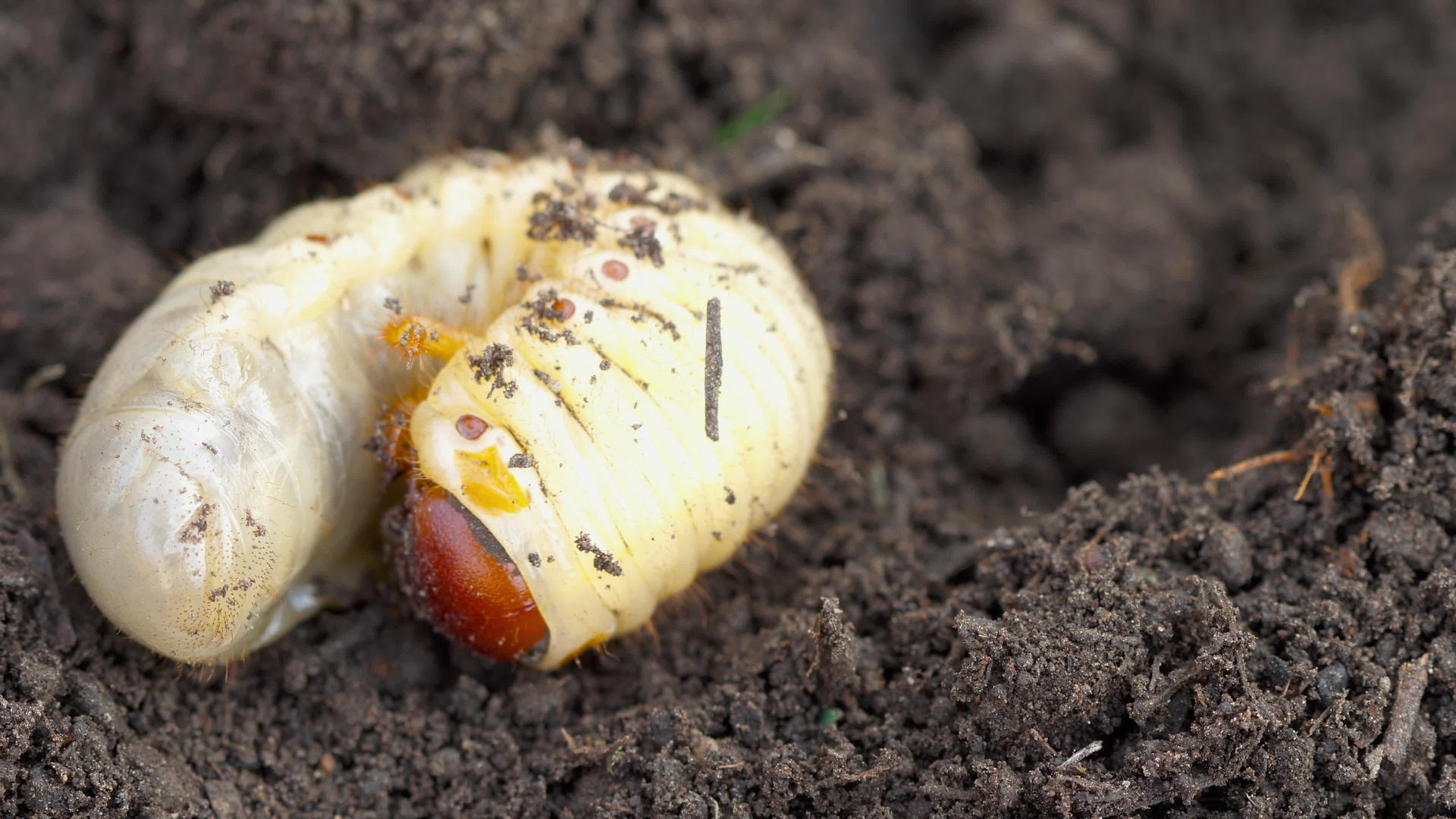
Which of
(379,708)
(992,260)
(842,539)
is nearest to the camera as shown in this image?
(379,708)

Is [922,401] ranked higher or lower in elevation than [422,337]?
higher

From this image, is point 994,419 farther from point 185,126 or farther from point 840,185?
point 185,126

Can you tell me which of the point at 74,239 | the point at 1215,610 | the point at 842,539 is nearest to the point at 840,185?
the point at 842,539

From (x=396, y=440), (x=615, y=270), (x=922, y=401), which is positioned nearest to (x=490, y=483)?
(x=396, y=440)

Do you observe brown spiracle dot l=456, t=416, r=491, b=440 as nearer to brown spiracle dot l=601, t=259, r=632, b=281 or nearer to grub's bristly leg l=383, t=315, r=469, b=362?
grub's bristly leg l=383, t=315, r=469, b=362

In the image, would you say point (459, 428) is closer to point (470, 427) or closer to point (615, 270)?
point (470, 427)

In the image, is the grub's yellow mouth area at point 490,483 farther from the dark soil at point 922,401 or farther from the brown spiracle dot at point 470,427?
the dark soil at point 922,401
